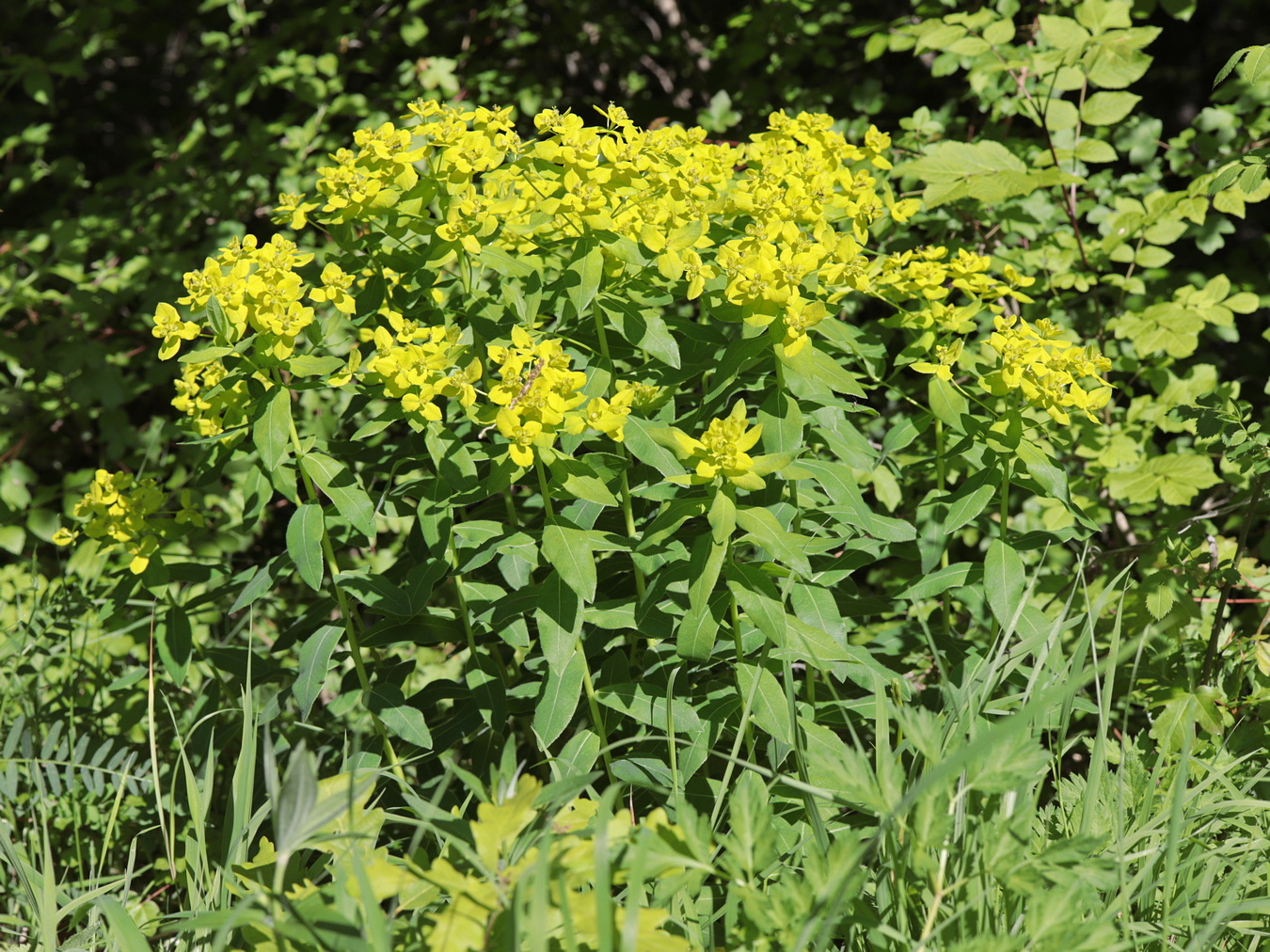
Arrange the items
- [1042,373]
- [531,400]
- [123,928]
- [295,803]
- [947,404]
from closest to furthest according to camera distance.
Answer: [295,803], [123,928], [531,400], [1042,373], [947,404]

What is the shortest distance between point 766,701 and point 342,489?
0.82m

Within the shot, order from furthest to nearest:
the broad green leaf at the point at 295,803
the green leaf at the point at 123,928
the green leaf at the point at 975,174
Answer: the green leaf at the point at 975,174 → the green leaf at the point at 123,928 → the broad green leaf at the point at 295,803

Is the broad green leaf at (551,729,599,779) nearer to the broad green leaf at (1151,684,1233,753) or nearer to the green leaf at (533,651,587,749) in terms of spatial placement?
the green leaf at (533,651,587,749)

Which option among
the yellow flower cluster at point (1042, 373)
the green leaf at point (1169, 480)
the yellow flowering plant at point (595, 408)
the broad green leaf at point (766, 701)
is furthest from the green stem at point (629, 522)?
the green leaf at point (1169, 480)

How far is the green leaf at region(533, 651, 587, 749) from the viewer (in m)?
1.69

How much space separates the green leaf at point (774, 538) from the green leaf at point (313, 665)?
777mm

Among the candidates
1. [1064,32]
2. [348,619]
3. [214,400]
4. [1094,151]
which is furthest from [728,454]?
[1064,32]

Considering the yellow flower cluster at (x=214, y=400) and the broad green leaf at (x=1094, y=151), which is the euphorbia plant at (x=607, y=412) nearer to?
the yellow flower cluster at (x=214, y=400)

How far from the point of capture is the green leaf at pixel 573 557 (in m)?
1.62

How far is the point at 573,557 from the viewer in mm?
1654

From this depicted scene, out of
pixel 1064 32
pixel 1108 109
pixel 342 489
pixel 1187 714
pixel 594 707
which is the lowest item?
pixel 1187 714

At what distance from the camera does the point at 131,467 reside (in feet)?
12.7

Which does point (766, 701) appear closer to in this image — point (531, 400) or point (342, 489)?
point (531, 400)

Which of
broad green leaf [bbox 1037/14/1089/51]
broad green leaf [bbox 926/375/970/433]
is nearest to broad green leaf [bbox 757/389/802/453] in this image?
broad green leaf [bbox 926/375/970/433]
